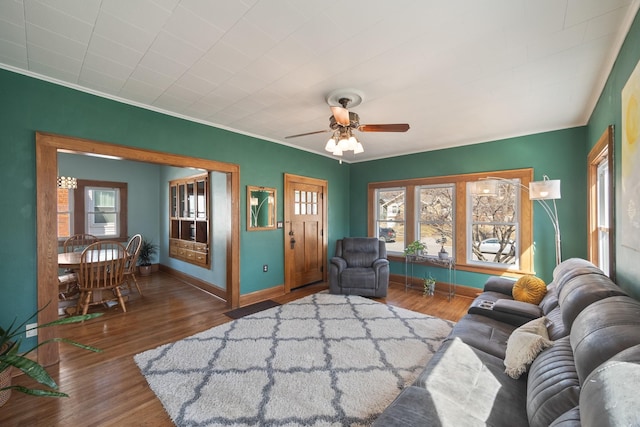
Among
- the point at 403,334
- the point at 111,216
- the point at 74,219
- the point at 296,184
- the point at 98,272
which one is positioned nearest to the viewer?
the point at 403,334

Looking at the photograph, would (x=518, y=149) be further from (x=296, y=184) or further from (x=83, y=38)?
(x=83, y=38)

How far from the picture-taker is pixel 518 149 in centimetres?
397

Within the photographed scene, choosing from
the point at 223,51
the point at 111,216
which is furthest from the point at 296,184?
the point at 111,216

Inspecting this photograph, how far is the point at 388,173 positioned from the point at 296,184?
1.97 meters

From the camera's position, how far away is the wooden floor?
1.81 meters

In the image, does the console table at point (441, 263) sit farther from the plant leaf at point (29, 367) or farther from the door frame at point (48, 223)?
the door frame at point (48, 223)

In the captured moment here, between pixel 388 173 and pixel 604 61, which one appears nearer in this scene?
pixel 604 61

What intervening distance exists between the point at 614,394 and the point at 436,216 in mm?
4405

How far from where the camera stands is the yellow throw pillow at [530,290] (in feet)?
8.40

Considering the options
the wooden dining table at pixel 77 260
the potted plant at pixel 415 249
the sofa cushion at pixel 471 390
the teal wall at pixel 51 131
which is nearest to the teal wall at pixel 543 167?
the potted plant at pixel 415 249

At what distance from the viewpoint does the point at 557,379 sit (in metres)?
1.18

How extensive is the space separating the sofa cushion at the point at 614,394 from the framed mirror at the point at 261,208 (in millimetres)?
3845

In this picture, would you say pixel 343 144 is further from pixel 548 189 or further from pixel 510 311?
pixel 548 189

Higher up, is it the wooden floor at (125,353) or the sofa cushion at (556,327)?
the sofa cushion at (556,327)
